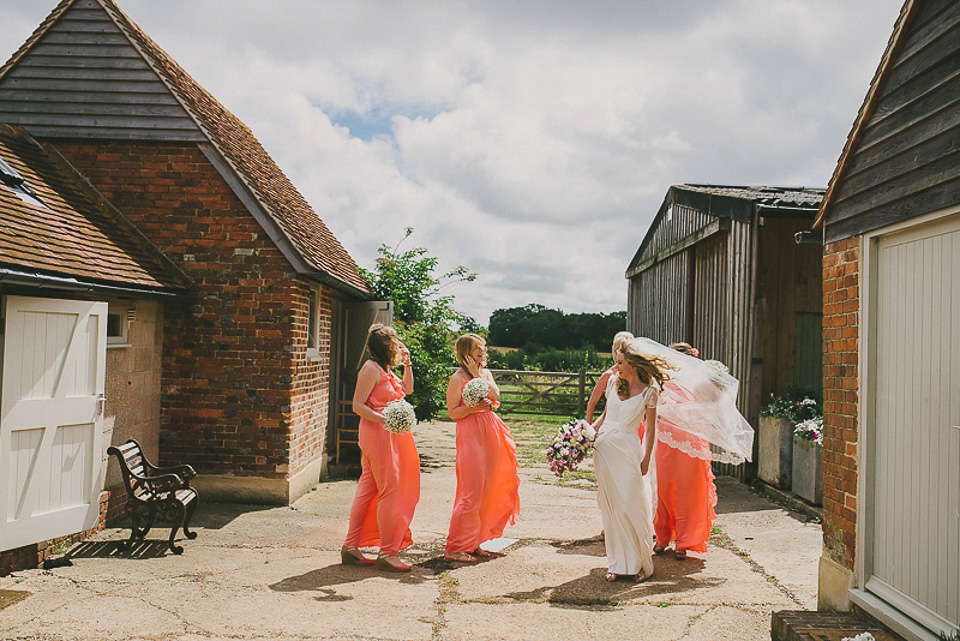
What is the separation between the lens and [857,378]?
491 centimetres

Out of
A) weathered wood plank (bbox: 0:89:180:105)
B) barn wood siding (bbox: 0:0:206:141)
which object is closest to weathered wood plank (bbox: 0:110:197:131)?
barn wood siding (bbox: 0:0:206:141)

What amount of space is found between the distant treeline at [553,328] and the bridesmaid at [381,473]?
3583 centimetres

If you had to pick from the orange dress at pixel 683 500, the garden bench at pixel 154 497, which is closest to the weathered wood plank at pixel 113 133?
the garden bench at pixel 154 497

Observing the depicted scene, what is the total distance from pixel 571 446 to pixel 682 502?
4.37 feet

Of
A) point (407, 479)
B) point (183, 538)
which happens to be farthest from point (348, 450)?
point (407, 479)

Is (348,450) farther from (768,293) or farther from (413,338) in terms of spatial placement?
(768,293)

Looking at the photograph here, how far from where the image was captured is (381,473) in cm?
637

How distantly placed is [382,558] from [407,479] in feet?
2.30

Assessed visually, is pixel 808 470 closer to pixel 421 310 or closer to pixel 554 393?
pixel 421 310

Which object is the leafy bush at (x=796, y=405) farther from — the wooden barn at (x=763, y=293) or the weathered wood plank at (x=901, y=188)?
the weathered wood plank at (x=901, y=188)

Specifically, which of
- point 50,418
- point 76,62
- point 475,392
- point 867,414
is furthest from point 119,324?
point 867,414

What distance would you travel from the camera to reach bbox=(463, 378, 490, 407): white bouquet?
A: 6.64 meters

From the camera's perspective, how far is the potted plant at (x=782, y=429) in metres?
9.65

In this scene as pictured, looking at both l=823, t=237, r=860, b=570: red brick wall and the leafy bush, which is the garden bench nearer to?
l=823, t=237, r=860, b=570: red brick wall
